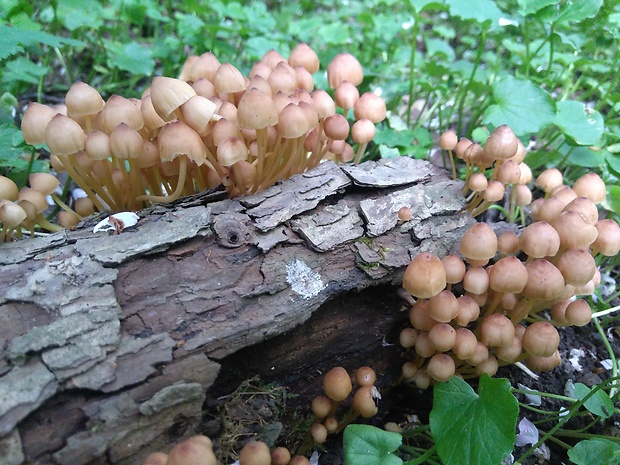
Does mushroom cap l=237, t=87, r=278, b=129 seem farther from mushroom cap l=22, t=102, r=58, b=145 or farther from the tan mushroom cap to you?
mushroom cap l=22, t=102, r=58, b=145

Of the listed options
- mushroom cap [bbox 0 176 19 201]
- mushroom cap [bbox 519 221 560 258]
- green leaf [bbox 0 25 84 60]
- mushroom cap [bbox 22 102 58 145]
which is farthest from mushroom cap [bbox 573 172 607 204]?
green leaf [bbox 0 25 84 60]

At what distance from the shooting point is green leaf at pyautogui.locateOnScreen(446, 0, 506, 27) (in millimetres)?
2773

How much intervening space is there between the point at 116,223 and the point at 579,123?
2.50 m

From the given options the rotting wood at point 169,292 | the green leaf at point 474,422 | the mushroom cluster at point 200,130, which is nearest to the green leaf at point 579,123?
the rotting wood at point 169,292

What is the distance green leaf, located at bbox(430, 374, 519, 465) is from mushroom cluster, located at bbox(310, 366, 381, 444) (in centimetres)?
26

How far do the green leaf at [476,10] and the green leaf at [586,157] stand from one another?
0.95 m

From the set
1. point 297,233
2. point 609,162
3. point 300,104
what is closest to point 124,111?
point 300,104

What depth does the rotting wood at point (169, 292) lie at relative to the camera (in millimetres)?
1393

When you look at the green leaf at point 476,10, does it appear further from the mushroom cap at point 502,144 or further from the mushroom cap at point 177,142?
the mushroom cap at point 177,142

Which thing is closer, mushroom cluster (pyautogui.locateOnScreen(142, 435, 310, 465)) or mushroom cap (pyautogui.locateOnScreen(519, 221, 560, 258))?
mushroom cluster (pyautogui.locateOnScreen(142, 435, 310, 465))

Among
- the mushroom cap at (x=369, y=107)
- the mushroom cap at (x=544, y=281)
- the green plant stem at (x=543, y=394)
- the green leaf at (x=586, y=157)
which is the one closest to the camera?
the mushroom cap at (x=544, y=281)

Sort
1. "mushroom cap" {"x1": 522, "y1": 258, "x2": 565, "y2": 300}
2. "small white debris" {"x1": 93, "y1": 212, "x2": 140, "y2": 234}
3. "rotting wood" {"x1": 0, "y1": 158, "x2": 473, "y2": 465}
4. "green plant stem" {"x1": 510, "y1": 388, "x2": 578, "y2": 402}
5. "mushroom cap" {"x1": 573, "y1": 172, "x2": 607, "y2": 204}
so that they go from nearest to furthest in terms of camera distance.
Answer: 1. "rotting wood" {"x1": 0, "y1": 158, "x2": 473, "y2": 465}
2. "mushroom cap" {"x1": 522, "y1": 258, "x2": 565, "y2": 300}
3. "small white debris" {"x1": 93, "y1": 212, "x2": 140, "y2": 234}
4. "green plant stem" {"x1": 510, "y1": 388, "x2": 578, "y2": 402}
5. "mushroom cap" {"x1": 573, "y1": 172, "x2": 607, "y2": 204}

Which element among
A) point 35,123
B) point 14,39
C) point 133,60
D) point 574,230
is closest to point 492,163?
point 574,230

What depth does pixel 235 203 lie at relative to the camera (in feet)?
6.37
